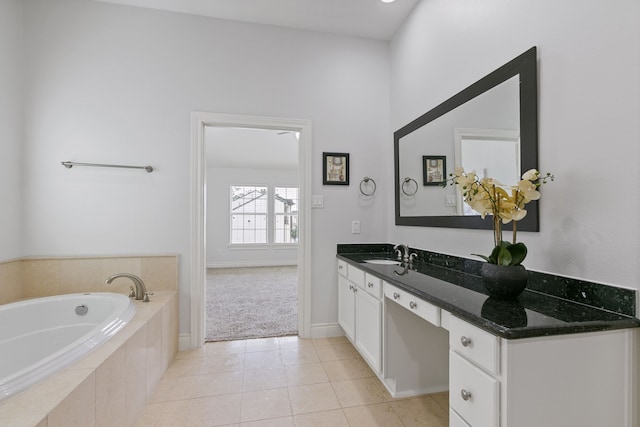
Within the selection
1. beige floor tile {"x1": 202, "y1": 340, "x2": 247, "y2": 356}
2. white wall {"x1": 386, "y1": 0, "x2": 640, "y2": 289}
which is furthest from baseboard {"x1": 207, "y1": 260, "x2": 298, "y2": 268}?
white wall {"x1": 386, "y1": 0, "x2": 640, "y2": 289}

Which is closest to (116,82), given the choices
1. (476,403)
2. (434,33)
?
(434,33)

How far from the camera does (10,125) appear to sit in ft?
7.32

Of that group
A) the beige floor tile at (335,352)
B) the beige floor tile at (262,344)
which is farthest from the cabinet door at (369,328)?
the beige floor tile at (262,344)

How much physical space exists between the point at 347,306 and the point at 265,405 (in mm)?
989

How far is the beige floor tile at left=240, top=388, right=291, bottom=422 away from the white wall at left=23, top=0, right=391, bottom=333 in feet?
3.17

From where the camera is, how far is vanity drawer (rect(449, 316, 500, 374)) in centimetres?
97

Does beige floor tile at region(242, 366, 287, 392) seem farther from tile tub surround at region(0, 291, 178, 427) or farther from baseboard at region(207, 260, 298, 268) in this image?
baseboard at region(207, 260, 298, 268)

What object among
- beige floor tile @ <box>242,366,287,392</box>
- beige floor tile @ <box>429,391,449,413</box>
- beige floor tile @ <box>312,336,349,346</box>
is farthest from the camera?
beige floor tile @ <box>312,336,349,346</box>

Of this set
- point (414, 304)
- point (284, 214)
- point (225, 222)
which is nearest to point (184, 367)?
point (414, 304)

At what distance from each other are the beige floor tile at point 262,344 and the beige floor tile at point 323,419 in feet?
3.08

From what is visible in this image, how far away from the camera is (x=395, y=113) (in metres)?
2.86

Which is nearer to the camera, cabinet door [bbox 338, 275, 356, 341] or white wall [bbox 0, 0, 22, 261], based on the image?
white wall [bbox 0, 0, 22, 261]

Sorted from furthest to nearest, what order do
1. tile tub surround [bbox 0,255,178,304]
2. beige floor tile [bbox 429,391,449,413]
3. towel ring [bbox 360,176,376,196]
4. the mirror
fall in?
towel ring [bbox 360,176,376,196]
tile tub surround [bbox 0,255,178,304]
beige floor tile [bbox 429,391,449,413]
the mirror

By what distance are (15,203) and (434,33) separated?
11.4 feet
